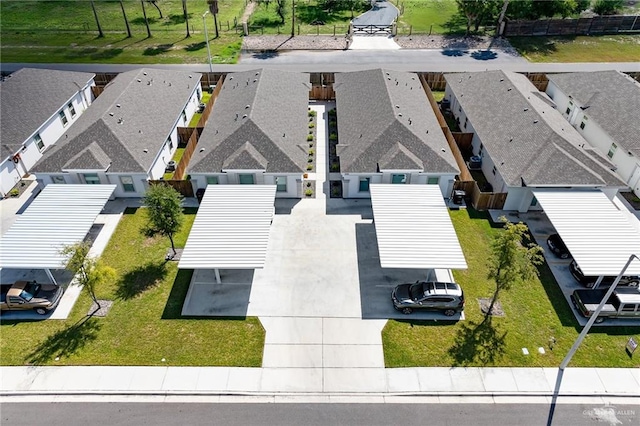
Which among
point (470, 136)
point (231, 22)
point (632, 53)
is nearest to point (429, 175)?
point (470, 136)

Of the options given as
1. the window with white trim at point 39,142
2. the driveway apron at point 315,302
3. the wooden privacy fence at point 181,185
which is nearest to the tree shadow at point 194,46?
the window with white trim at point 39,142

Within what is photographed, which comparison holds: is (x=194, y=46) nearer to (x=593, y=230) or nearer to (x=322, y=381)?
(x=322, y=381)

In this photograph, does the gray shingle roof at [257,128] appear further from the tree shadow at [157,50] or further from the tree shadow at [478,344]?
the tree shadow at [157,50]

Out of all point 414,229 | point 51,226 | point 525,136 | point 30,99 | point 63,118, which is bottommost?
point 51,226

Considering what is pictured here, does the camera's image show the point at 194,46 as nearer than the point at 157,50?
No

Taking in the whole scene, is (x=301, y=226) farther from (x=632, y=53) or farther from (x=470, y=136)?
(x=632, y=53)

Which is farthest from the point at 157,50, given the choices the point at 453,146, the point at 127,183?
the point at 453,146
